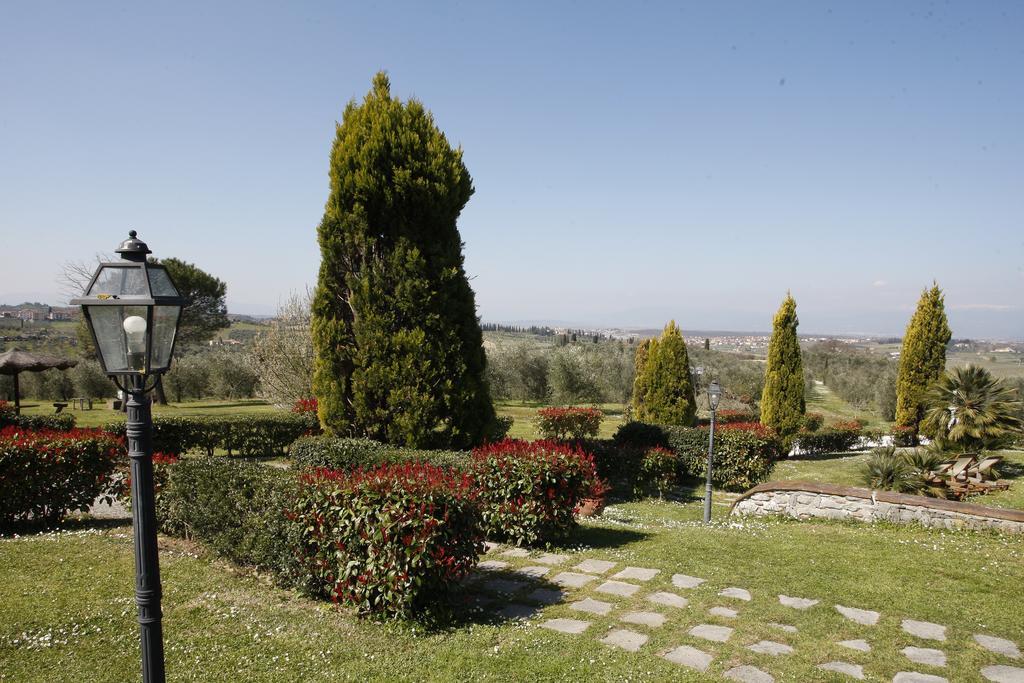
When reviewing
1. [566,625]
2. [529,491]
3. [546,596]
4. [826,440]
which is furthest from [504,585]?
[826,440]

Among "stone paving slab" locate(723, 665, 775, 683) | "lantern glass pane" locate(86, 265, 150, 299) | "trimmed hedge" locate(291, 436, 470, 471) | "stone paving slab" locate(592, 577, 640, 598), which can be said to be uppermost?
"lantern glass pane" locate(86, 265, 150, 299)

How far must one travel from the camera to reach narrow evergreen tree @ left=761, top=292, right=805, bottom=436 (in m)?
17.9

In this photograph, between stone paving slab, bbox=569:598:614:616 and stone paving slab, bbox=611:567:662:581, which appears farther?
stone paving slab, bbox=611:567:662:581

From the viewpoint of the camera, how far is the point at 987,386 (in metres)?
12.7

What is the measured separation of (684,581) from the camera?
571 centimetres

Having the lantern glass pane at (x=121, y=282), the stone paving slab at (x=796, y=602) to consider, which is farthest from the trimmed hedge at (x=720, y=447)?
the lantern glass pane at (x=121, y=282)

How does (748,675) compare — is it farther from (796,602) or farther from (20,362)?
(20,362)

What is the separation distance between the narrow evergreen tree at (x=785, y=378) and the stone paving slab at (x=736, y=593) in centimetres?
1366

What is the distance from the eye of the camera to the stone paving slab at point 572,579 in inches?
222

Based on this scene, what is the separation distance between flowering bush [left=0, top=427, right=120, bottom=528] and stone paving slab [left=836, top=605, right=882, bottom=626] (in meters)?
8.78

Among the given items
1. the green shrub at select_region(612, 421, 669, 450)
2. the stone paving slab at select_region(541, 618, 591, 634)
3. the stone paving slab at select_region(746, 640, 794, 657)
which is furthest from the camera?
the green shrub at select_region(612, 421, 669, 450)

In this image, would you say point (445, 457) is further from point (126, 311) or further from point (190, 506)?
point (126, 311)

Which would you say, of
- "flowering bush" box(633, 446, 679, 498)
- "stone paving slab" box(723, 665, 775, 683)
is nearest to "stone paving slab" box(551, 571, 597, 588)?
"stone paving slab" box(723, 665, 775, 683)

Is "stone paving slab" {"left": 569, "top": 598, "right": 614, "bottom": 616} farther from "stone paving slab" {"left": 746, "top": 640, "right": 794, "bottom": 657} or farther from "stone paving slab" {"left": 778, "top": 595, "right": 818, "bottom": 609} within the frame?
"stone paving slab" {"left": 778, "top": 595, "right": 818, "bottom": 609}
